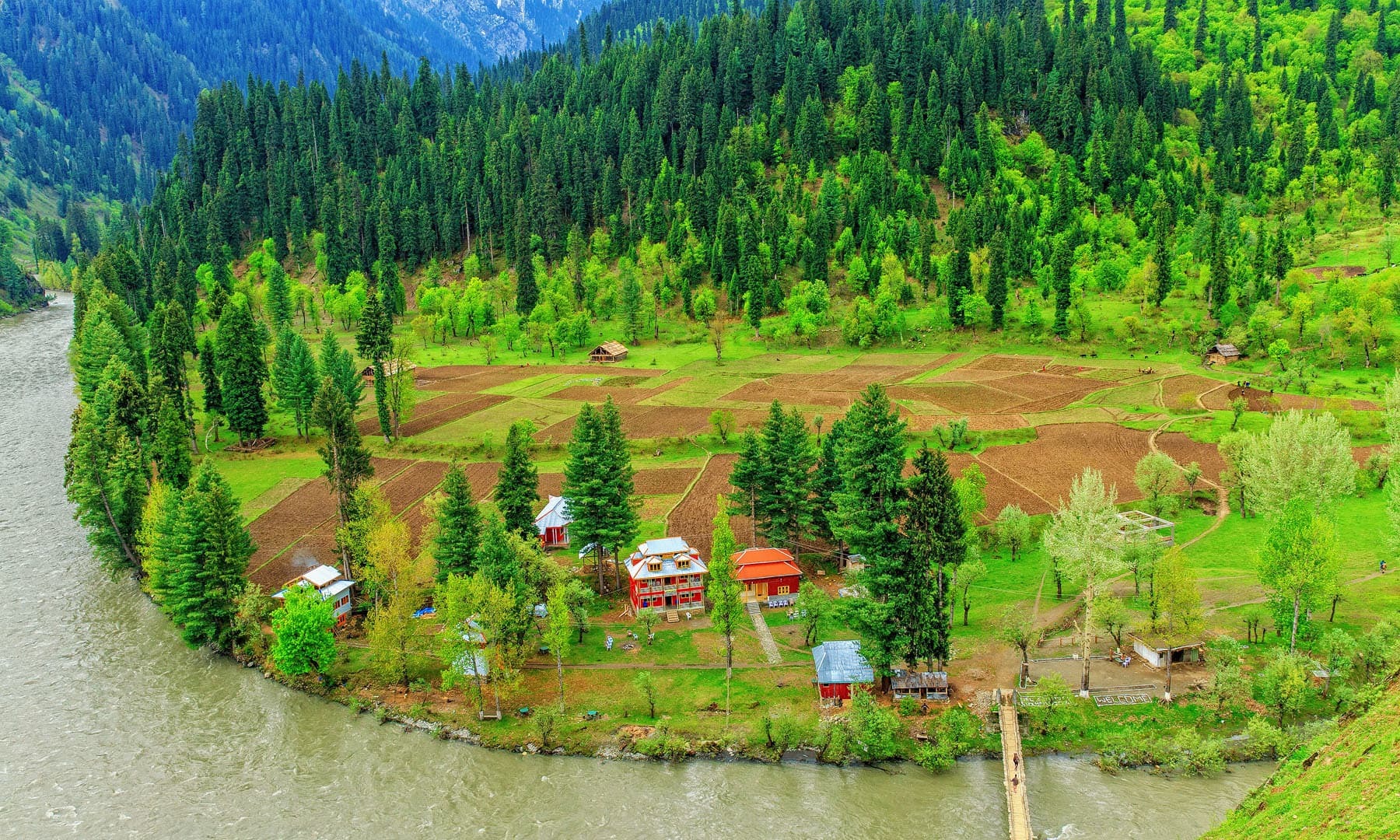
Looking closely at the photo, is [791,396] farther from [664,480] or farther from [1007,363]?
[1007,363]

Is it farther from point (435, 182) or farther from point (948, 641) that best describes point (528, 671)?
point (435, 182)

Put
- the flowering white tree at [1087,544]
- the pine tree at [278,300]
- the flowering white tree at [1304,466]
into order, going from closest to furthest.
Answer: the flowering white tree at [1087,544], the flowering white tree at [1304,466], the pine tree at [278,300]

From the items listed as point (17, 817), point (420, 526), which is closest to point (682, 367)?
point (420, 526)

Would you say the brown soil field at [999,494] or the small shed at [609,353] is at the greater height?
the small shed at [609,353]

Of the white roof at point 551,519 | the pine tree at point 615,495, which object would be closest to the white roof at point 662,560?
the pine tree at point 615,495

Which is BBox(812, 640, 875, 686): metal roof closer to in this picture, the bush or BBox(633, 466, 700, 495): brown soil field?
the bush

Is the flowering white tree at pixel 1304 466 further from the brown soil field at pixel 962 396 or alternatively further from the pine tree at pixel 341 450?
the pine tree at pixel 341 450
